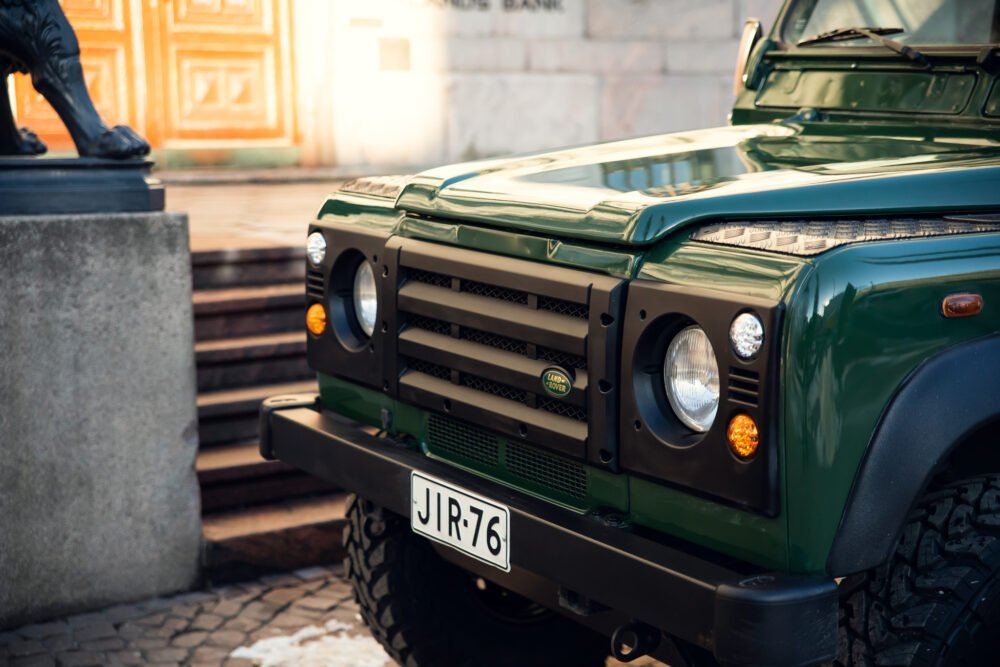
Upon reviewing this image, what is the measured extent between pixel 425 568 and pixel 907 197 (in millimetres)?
1698

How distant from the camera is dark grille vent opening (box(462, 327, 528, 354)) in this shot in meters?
3.13

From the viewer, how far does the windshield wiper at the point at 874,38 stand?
387cm

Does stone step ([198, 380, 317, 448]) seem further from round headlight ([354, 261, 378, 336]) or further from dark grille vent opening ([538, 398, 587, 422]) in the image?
dark grille vent opening ([538, 398, 587, 422])

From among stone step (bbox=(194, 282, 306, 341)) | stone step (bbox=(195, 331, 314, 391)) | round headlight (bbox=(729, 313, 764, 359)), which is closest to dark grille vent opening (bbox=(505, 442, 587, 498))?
round headlight (bbox=(729, 313, 764, 359))

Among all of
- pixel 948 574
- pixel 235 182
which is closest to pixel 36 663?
pixel 948 574

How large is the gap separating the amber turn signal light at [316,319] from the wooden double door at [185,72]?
5807 mm

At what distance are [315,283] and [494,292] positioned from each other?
2.53 ft

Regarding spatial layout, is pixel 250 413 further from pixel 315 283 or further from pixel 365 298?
pixel 365 298

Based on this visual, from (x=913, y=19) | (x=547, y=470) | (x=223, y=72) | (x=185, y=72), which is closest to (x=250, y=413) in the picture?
(x=547, y=470)

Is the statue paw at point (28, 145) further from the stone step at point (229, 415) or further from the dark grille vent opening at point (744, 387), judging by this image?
the dark grille vent opening at point (744, 387)

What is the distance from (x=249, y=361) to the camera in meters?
5.55

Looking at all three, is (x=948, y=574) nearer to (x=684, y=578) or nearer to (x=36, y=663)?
(x=684, y=578)

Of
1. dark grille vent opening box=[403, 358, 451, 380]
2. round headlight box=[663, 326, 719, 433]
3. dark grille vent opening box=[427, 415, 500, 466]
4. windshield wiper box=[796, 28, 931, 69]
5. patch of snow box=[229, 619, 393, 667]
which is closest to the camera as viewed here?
round headlight box=[663, 326, 719, 433]

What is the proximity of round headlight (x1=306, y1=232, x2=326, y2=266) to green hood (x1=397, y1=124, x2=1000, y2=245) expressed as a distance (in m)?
0.34
